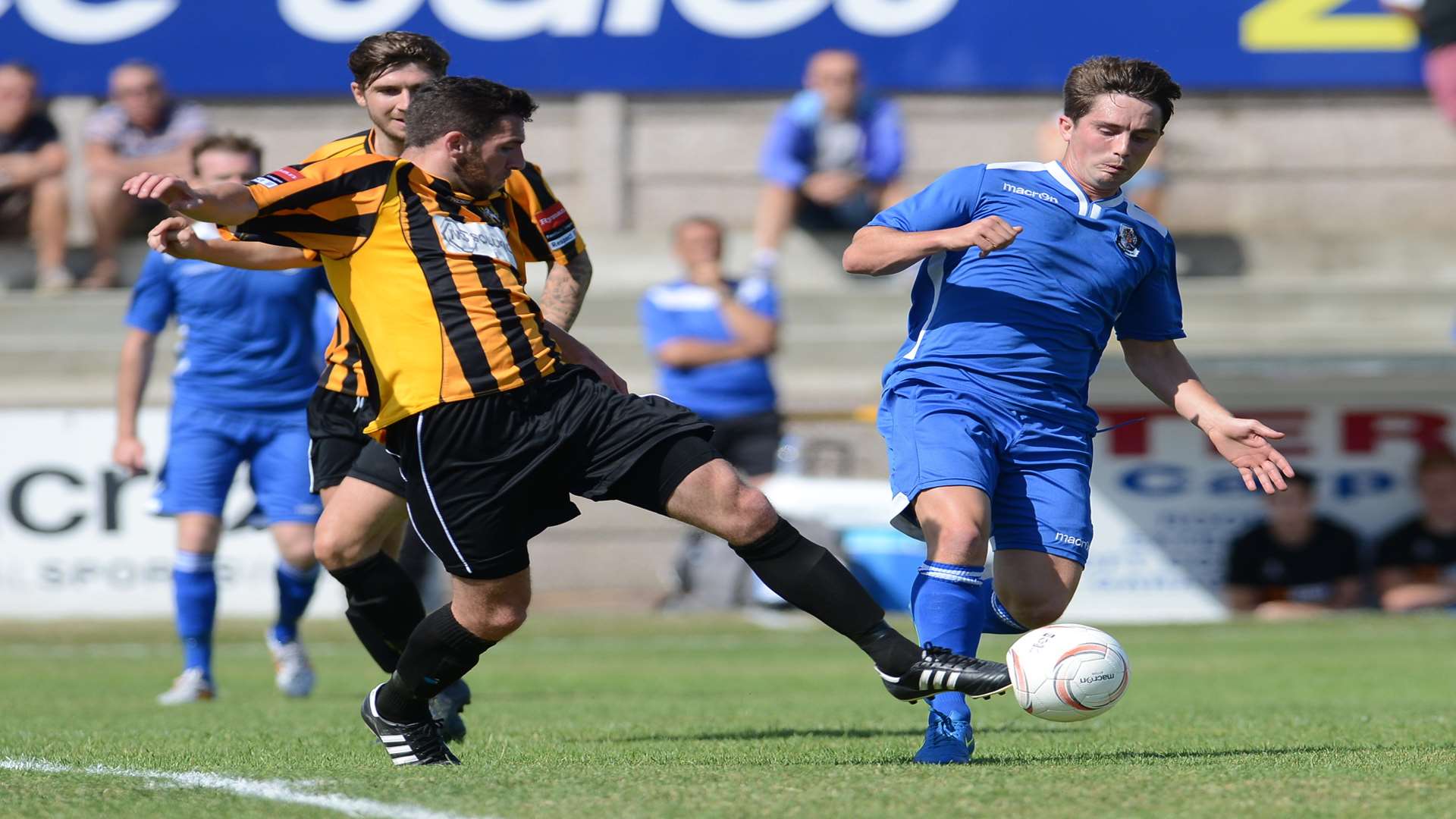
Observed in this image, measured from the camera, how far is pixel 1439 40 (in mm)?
15703

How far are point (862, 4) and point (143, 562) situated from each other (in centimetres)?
758

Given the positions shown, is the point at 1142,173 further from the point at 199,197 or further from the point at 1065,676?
the point at 199,197

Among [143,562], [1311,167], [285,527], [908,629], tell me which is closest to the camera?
[285,527]

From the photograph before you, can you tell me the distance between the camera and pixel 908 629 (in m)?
11.6

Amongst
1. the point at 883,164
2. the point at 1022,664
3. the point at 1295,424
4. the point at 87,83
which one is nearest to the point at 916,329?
the point at 1022,664

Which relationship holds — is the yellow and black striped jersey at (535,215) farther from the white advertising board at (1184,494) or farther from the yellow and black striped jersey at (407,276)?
the white advertising board at (1184,494)

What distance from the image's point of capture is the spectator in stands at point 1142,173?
50.0 feet

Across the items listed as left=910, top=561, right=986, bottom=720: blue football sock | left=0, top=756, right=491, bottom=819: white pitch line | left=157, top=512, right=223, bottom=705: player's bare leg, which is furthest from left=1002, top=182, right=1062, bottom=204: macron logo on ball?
left=157, top=512, right=223, bottom=705: player's bare leg

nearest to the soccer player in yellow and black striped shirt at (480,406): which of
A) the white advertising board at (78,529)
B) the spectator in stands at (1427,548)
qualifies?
the white advertising board at (78,529)

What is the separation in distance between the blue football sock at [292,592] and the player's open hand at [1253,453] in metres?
4.33

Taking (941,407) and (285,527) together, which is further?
(285,527)

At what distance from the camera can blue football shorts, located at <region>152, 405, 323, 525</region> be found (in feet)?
26.6

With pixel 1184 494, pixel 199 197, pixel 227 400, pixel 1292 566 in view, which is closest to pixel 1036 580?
pixel 199 197

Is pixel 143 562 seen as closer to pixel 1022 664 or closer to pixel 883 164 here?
pixel 883 164
